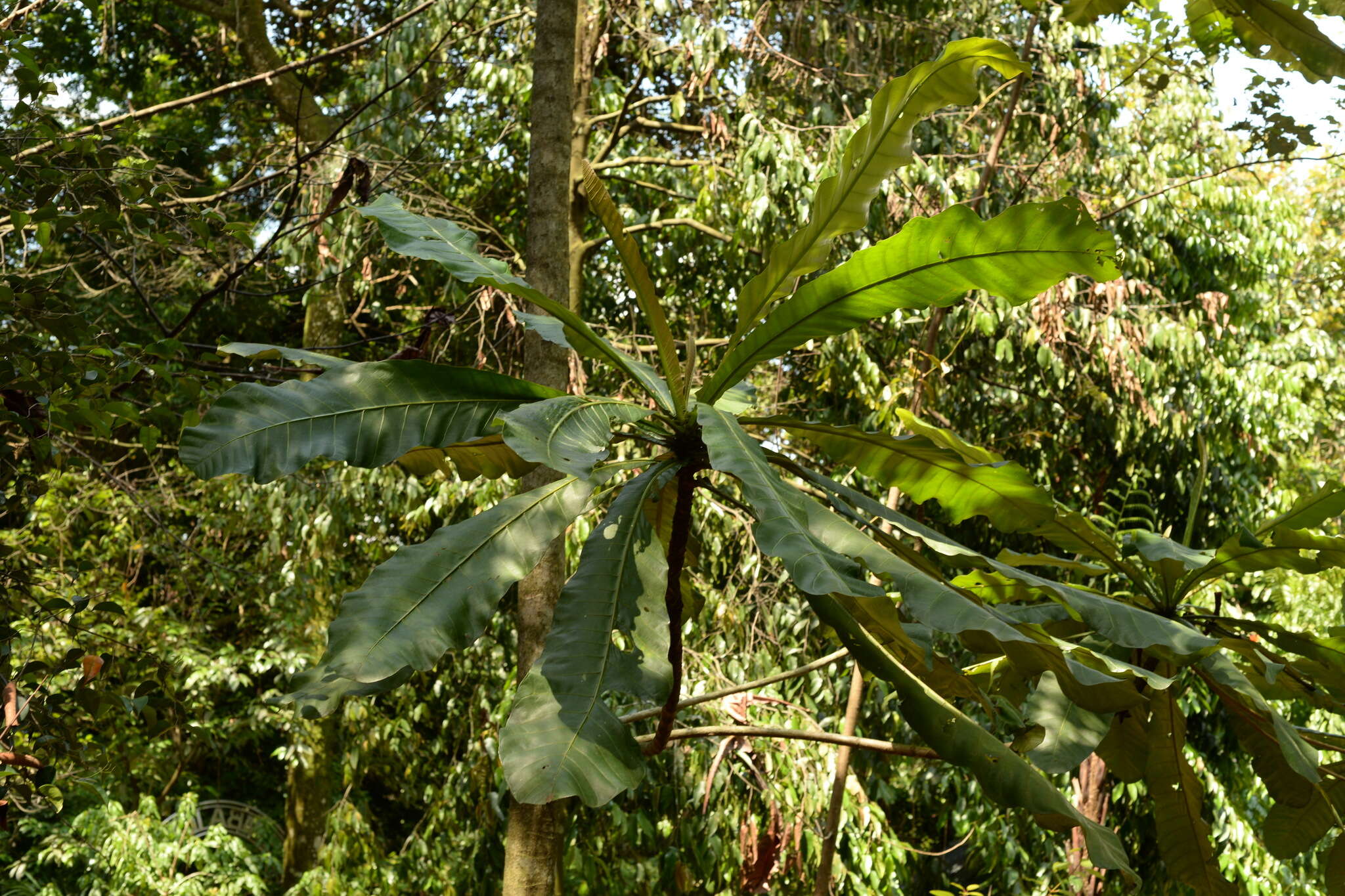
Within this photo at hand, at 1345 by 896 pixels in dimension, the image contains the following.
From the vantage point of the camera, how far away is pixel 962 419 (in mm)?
5777

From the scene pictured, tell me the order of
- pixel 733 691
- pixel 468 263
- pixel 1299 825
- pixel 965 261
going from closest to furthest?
pixel 965 261 → pixel 468 263 → pixel 1299 825 → pixel 733 691

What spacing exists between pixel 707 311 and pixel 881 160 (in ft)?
15.2

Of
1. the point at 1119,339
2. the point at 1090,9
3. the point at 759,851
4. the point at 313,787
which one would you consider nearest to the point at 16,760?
the point at 1090,9

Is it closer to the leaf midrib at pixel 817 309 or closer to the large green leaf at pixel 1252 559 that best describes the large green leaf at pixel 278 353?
the leaf midrib at pixel 817 309

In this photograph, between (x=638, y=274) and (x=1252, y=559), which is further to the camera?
(x=1252, y=559)

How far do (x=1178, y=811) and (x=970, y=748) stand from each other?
2.43 feet

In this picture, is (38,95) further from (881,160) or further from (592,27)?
(592,27)

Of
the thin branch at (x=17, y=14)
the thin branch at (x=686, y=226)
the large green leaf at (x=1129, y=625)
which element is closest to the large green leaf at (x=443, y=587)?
the large green leaf at (x=1129, y=625)

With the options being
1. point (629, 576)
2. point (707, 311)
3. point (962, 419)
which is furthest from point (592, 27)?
point (629, 576)

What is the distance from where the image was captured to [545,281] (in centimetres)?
194

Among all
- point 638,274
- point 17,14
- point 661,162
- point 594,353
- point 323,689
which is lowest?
point 323,689

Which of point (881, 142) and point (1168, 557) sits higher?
point (881, 142)

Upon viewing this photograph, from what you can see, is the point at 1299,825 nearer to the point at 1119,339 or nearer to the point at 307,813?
the point at 1119,339

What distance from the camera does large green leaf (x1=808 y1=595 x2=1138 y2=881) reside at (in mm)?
1024
